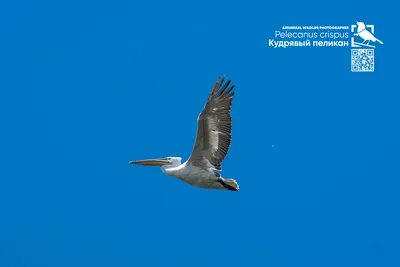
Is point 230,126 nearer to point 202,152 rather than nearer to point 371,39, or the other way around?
point 202,152

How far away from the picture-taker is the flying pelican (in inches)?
539

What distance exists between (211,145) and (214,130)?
306mm

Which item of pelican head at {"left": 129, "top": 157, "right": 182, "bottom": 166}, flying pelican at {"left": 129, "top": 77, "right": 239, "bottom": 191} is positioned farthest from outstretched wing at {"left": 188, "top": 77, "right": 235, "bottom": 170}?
pelican head at {"left": 129, "top": 157, "right": 182, "bottom": 166}

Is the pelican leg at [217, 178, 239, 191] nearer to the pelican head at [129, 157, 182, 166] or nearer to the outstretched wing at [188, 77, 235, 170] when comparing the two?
the outstretched wing at [188, 77, 235, 170]

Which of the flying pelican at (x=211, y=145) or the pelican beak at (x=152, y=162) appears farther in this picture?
the pelican beak at (x=152, y=162)

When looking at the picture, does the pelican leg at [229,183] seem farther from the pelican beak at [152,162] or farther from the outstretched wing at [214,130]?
the pelican beak at [152,162]

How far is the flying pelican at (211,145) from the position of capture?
1370 centimetres

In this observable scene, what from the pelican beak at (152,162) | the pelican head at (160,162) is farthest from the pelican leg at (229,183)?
the pelican beak at (152,162)

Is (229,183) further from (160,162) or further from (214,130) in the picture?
(160,162)

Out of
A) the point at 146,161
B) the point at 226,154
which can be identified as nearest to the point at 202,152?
the point at 226,154

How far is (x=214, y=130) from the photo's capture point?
13.9m

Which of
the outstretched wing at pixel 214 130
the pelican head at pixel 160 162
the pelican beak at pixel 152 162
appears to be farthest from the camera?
the pelican beak at pixel 152 162

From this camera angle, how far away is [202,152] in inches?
554

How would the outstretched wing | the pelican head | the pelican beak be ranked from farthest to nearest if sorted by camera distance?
1. the pelican beak
2. the pelican head
3. the outstretched wing
